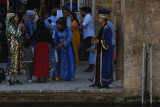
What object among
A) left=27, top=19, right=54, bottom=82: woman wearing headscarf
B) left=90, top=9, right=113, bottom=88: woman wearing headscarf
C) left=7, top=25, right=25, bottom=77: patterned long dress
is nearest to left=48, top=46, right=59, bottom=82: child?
left=27, top=19, right=54, bottom=82: woman wearing headscarf

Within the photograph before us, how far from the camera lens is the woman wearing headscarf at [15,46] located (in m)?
11.6

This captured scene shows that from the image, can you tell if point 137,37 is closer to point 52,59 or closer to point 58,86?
point 58,86

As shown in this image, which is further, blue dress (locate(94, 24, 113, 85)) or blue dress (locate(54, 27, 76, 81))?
blue dress (locate(54, 27, 76, 81))

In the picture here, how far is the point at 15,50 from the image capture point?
1173cm

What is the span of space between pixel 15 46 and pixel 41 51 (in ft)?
2.42

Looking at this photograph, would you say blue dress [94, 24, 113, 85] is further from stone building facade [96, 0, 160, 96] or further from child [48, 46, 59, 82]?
child [48, 46, 59, 82]

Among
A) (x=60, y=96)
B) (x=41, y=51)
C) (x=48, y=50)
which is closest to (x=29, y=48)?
(x=41, y=51)

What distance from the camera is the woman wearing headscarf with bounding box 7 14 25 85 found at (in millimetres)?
11631

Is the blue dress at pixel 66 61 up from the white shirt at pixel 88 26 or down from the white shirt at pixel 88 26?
down

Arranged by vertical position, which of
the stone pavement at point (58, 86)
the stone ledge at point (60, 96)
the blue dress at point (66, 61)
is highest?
the blue dress at point (66, 61)

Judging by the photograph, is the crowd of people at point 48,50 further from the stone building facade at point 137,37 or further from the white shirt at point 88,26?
the white shirt at point 88,26

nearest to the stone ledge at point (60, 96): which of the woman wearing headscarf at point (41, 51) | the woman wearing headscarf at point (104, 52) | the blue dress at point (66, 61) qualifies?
the woman wearing headscarf at point (104, 52)

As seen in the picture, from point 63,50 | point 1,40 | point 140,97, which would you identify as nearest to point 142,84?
point 140,97

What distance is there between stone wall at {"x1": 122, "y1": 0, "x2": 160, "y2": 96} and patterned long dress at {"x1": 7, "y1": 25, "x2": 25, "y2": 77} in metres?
2.47
